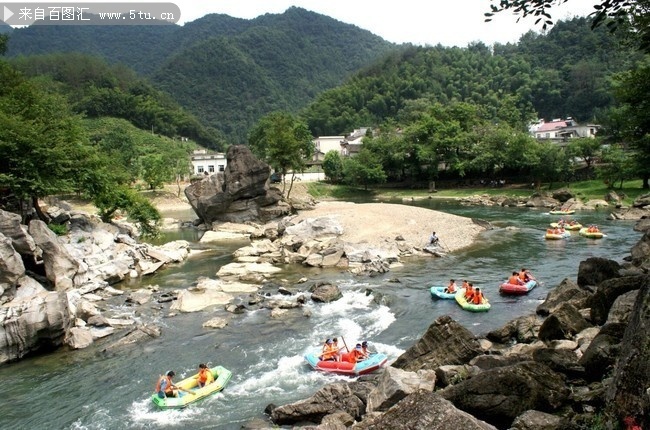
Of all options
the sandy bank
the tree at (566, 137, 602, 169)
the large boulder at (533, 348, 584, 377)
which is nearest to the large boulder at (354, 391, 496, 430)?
the large boulder at (533, 348, 584, 377)

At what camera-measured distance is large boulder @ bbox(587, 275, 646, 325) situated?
652 inches

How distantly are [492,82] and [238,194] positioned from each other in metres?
128

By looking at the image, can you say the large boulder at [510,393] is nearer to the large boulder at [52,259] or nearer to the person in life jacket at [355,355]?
the person in life jacket at [355,355]

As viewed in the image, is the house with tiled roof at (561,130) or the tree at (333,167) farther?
the house with tiled roof at (561,130)

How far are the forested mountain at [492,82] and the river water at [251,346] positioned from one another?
96911 millimetres

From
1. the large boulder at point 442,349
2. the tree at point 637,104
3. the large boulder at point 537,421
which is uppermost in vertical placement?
the tree at point 637,104

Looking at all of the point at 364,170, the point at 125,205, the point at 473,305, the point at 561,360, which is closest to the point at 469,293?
the point at 473,305

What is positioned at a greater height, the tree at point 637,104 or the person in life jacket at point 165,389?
the tree at point 637,104

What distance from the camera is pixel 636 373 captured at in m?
8.37

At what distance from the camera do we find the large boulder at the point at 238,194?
173ft

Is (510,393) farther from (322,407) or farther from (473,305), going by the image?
(473,305)

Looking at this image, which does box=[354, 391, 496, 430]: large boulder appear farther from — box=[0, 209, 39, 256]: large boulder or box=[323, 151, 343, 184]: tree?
box=[323, 151, 343, 184]: tree

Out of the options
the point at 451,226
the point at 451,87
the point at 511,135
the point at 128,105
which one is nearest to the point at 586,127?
the point at 511,135

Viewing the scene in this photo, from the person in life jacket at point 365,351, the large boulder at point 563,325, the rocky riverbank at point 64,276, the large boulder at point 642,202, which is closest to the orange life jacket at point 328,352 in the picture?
the person in life jacket at point 365,351
